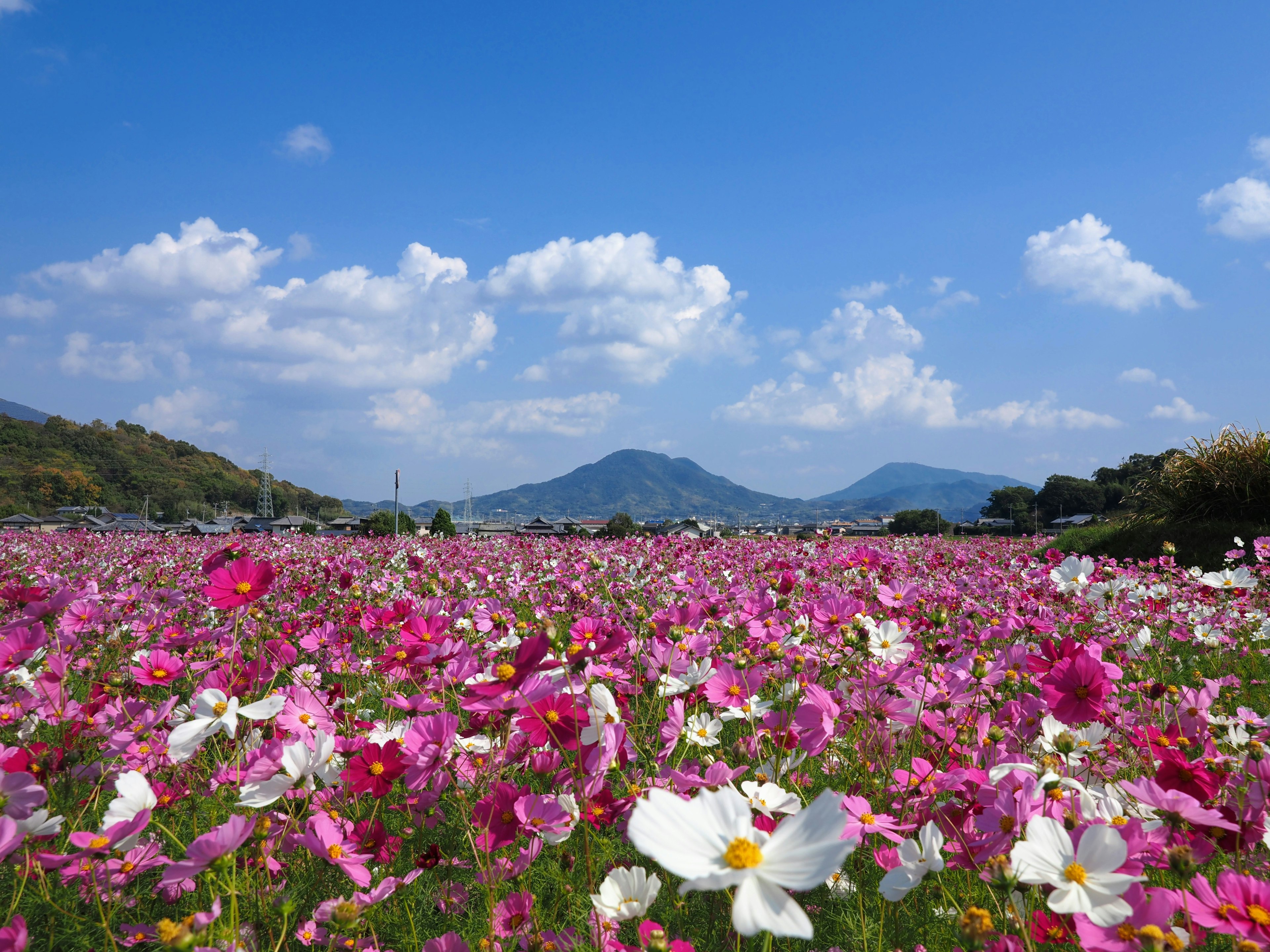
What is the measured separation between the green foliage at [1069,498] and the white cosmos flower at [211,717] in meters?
64.2

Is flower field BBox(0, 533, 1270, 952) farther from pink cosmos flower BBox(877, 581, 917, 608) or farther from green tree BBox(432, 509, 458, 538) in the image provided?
green tree BBox(432, 509, 458, 538)

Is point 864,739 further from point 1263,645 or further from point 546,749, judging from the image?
point 1263,645

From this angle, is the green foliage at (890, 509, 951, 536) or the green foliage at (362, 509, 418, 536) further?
the green foliage at (890, 509, 951, 536)

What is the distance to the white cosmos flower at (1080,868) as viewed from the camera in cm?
74

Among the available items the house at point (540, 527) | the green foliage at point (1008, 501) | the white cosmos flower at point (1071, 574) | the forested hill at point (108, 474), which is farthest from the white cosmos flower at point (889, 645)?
the green foliage at point (1008, 501)

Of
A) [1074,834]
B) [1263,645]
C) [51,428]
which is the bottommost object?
[1263,645]

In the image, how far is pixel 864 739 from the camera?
161 cm

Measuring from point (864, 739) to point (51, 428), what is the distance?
9487 centimetres

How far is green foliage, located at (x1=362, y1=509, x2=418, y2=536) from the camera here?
2434 cm

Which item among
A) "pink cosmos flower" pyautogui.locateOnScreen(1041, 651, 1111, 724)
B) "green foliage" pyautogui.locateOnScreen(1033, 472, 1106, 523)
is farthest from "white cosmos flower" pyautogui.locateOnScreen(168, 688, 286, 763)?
"green foliage" pyautogui.locateOnScreen(1033, 472, 1106, 523)

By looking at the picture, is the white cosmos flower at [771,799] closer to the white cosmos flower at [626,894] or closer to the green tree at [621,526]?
the white cosmos flower at [626,894]

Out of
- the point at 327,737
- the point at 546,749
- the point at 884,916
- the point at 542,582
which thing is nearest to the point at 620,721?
the point at 546,749

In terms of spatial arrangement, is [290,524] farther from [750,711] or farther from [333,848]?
[750,711]

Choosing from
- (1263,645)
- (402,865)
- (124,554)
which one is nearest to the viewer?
(402,865)
